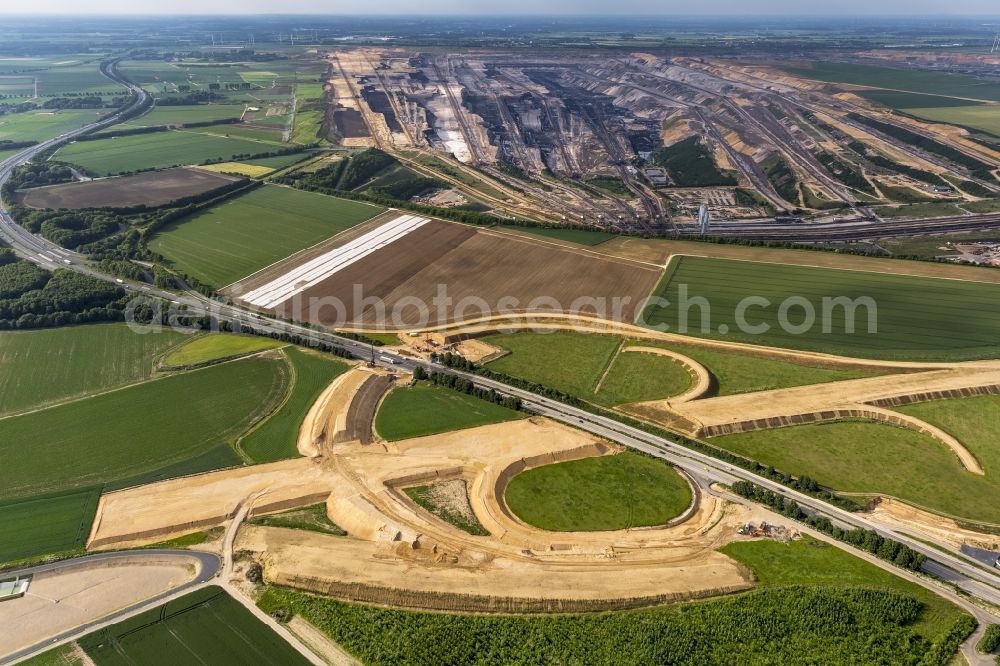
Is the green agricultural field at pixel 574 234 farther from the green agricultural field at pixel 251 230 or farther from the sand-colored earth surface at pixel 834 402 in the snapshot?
the sand-colored earth surface at pixel 834 402

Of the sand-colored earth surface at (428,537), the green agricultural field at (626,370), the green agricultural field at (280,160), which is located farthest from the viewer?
the green agricultural field at (280,160)

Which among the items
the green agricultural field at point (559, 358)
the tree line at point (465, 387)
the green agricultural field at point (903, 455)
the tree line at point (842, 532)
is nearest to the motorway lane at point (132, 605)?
the tree line at point (465, 387)

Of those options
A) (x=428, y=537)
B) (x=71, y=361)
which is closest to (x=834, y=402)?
(x=428, y=537)

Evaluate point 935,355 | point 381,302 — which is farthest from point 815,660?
point 381,302

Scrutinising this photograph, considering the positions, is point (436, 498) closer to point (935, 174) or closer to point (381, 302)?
point (381, 302)

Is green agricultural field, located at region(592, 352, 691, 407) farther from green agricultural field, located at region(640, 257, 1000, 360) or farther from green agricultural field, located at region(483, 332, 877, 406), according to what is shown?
green agricultural field, located at region(640, 257, 1000, 360)

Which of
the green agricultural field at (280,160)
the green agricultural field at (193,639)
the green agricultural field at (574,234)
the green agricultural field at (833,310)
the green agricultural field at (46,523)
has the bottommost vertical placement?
the green agricultural field at (193,639)
